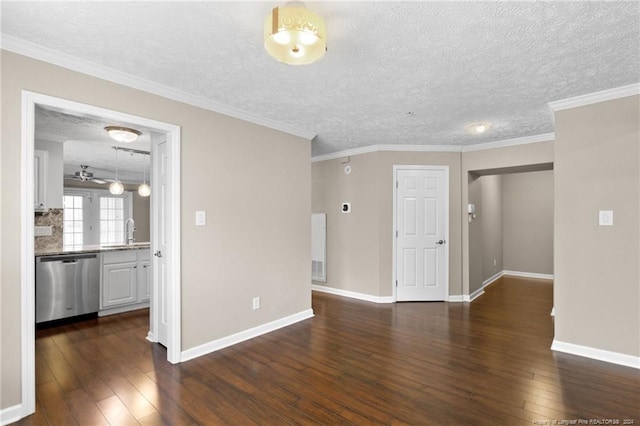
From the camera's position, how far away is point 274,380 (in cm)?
253

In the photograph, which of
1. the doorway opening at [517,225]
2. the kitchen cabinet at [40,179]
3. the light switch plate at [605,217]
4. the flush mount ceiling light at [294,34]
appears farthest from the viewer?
the doorway opening at [517,225]

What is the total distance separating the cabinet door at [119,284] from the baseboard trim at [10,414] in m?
2.35

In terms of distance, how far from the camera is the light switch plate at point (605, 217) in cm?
283

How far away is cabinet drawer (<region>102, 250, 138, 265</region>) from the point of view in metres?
4.18

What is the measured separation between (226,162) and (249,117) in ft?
1.95

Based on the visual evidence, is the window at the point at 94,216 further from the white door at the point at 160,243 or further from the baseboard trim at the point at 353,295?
the baseboard trim at the point at 353,295

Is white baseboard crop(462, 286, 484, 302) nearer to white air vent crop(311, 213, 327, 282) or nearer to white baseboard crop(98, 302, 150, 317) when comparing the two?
white air vent crop(311, 213, 327, 282)

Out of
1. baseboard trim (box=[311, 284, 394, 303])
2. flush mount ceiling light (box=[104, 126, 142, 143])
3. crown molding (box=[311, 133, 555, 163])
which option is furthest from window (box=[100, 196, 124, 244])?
crown molding (box=[311, 133, 555, 163])

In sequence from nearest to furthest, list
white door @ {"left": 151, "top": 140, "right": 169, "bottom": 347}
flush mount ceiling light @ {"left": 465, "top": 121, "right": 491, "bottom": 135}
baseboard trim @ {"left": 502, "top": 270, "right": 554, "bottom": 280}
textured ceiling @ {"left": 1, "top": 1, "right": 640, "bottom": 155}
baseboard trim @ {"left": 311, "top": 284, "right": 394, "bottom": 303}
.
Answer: textured ceiling @ {"left": 1, "top": 1, "right": 640, "bottom": 155}, white door @ {"left": 151, "top": 140, "right": 169, "bottom": 347}, flush mount ceiling light @ {"left": 465, "top": 121, "right": 491, "bottom": 135}, baseboard trim @ {"left": 311, "top": 284, "right": 394, "bottom": 303}, baseboard trim @ {"left": 502, "top": 270, "right": 554, "bottom": 280}

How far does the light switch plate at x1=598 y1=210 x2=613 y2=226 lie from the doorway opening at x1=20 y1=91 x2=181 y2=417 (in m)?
3.88

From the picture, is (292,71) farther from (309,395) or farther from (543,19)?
(309,395)

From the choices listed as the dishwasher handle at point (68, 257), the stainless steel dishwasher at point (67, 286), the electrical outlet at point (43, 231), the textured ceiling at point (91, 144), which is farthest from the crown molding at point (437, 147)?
the electrical outlet at point (43, 231)

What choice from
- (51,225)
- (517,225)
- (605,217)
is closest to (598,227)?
(605,217)

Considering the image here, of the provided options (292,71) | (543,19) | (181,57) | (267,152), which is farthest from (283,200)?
(543,19)
